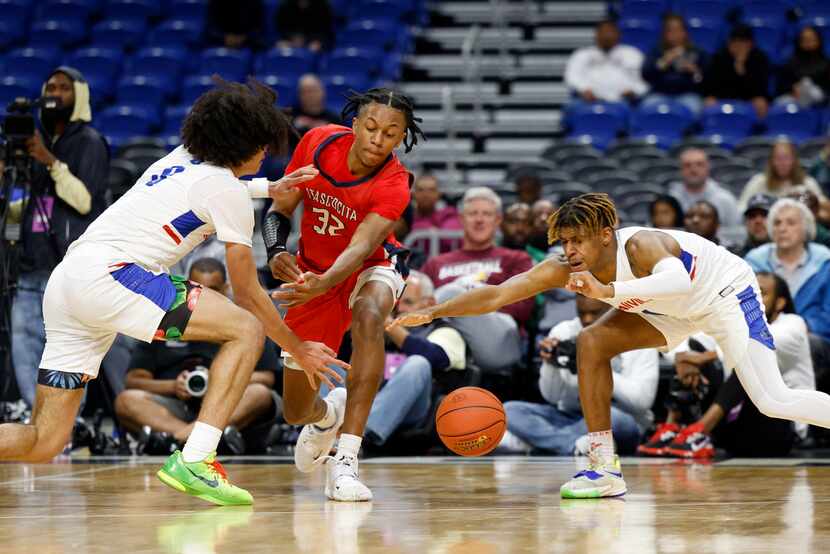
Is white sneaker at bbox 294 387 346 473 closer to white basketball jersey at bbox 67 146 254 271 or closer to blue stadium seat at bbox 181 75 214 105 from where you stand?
white basketball jersey at bbox 67 146 254 271

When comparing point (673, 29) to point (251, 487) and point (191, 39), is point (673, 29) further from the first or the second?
point (251, 487)

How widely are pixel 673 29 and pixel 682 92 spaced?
0.67 metres

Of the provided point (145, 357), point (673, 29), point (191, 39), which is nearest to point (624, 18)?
point (673, 29)

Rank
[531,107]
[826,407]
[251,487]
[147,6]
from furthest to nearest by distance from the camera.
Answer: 1. [147,6]
2. [531,107]
3. [251,487]
4. [826,407]

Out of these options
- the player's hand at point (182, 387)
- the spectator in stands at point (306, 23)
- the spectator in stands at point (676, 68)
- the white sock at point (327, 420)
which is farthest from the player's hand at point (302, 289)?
the spectator in stands at point (306, 23)

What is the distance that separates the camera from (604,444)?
229 inches

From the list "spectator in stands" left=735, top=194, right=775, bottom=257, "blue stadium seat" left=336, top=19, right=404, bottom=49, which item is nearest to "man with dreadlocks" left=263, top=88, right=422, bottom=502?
"spectator in stands" left=735, top=194, right=775, bottom=257

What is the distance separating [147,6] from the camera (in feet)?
52.0

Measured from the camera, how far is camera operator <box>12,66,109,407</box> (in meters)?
8.10

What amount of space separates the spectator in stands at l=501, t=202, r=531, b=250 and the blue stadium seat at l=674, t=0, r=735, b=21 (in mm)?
5923

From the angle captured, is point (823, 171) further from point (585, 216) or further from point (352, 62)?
point (585, 216)

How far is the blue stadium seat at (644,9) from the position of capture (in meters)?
14.8

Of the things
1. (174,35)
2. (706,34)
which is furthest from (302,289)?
(174,35)

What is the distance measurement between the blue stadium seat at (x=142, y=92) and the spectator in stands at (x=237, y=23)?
1.23 m
